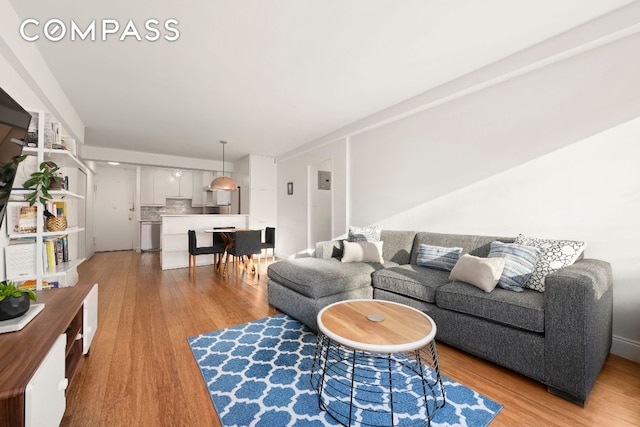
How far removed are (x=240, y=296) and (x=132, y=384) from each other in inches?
70.3

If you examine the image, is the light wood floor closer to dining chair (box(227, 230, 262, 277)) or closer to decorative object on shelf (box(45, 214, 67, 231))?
decorative object on shelf (box(45, 214, 67, 231))

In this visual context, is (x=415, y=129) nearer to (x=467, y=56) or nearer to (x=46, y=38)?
(x=467, y=56)

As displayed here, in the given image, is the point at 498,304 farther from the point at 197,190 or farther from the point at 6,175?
the point at 197,190

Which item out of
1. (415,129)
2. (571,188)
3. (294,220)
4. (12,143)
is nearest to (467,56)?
(415,129)

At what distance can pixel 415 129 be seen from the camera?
3518 mm

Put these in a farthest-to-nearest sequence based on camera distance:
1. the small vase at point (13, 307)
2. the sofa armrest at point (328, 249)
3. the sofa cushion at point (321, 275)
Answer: the sofa armrest at point (328, 249), the sofa cushion at point (321, 275), the small vase at point (13, 307)

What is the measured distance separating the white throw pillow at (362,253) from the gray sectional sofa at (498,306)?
152mm

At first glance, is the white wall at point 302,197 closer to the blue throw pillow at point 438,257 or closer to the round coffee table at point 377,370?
the blue throw pillow at point 438,257

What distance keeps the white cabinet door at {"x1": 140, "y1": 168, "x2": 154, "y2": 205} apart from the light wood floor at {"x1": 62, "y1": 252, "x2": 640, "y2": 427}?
512 cm

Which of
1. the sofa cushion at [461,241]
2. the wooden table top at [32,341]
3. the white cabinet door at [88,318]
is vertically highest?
the sofa cushion at [461,241]

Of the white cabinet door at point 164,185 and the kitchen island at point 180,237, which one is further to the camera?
the white cabinet door at point 164,185

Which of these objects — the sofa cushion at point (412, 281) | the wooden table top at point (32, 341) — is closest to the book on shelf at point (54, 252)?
the wooden table top at point (32, 341)

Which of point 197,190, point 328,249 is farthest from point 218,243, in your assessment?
point 197,190

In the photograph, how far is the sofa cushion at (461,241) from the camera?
103 inches
